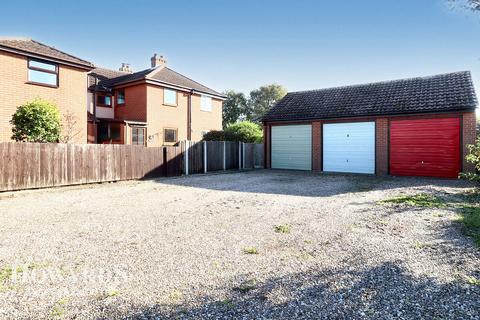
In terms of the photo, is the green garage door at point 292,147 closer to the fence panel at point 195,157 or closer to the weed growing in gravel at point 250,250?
the fence panel at point 195,157

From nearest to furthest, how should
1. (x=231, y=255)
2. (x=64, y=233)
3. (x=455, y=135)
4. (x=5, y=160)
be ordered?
(x=231, y=255)
(x=64, y=233)
(x=5, y=160)
(x=455, y=135)

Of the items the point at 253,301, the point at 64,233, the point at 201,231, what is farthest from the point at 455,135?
the point at 64,233

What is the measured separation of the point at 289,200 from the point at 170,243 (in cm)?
473

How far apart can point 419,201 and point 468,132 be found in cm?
770

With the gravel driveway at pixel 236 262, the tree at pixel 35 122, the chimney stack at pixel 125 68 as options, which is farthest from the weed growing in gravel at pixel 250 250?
the chimney stack at pixel 125 68

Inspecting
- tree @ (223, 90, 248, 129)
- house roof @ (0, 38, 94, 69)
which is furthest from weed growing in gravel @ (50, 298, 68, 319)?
tree @ (223, 90, 248, 129)

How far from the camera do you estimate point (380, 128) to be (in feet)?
51.5

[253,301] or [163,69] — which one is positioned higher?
[163,69]

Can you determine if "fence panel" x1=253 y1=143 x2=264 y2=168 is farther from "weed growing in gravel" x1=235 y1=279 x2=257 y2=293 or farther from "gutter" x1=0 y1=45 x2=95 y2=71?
"weed growing in gravel" x1=235 y1=279 x2=257 y2=293

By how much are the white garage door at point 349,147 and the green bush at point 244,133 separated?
727 cm

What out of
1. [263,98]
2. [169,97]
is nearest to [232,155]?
[169,97]

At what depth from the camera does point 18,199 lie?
8.83 m

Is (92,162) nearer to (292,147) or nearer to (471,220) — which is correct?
(292,147)

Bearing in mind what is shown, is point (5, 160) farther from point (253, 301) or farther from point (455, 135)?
point (455, 135)
